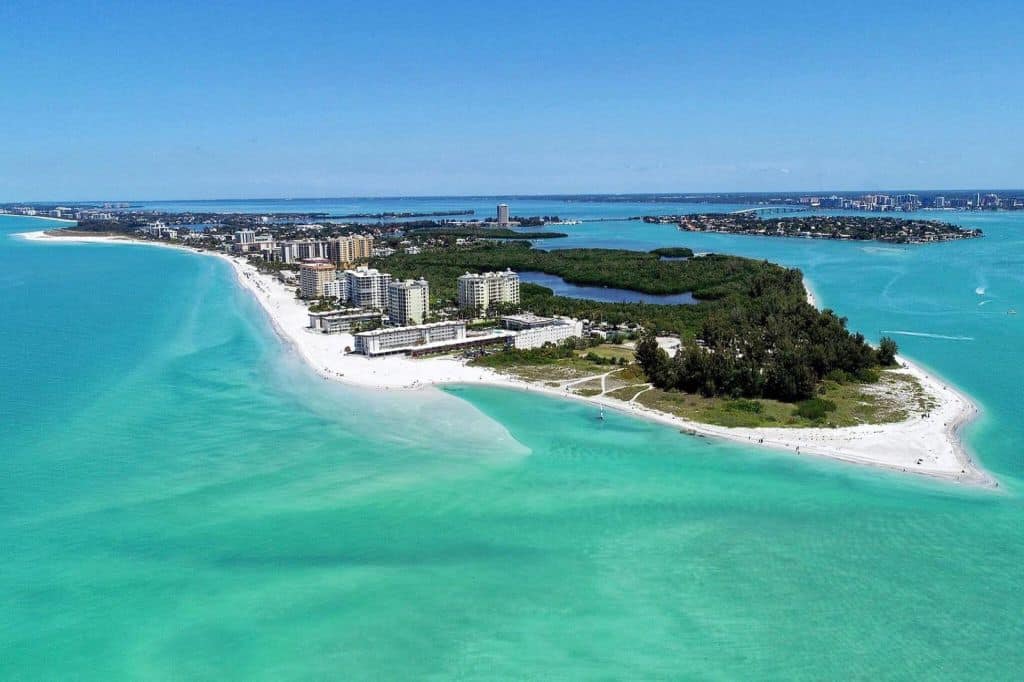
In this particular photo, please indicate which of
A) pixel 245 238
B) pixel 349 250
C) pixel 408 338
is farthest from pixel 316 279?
pixel 245 238

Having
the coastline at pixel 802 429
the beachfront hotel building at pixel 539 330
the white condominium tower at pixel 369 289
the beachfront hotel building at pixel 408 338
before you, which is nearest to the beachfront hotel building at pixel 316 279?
the white condominium tower at pixel 369 289

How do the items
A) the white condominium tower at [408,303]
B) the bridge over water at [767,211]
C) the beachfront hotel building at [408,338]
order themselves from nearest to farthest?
the beachfront hotel building at [408,338], the white condominium tower at [408,303], the bridge over water at [767,211]

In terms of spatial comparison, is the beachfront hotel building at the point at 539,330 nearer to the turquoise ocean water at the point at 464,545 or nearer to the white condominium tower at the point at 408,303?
the white condominium tower at the point at 408,303

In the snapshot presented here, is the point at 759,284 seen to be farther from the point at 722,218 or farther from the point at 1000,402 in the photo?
the point at 722,218

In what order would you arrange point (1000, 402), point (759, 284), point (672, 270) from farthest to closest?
point (672, 270) < point (759, 284) < point (1000, 402)

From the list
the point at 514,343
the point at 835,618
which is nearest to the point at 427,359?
the point at 514,343

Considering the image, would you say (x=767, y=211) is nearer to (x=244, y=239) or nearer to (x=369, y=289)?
(x=244, y=239)
